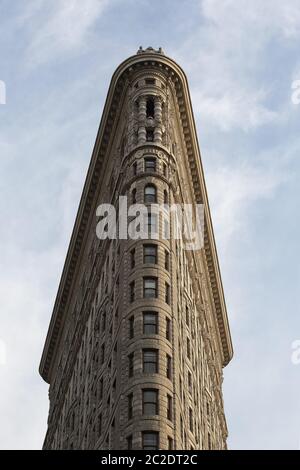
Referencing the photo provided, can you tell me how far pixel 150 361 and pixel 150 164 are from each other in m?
25.6

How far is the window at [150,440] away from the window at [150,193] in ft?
87.2

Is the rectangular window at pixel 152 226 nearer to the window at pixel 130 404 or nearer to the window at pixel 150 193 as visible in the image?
the window at pixel 150 193

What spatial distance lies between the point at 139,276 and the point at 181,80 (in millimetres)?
32748

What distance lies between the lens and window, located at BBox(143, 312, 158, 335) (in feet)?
252

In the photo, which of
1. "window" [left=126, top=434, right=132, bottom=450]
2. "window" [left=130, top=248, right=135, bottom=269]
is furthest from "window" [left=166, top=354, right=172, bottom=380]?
"window" [left=130, top=248, right=135, bottom=269]

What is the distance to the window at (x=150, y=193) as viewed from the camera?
290 feet

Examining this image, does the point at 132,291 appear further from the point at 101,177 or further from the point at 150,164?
the point at 101,177

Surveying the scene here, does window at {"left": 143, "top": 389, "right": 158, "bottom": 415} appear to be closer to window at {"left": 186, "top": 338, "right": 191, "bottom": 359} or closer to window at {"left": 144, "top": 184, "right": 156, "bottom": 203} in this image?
window at {"left": 186, "top": 338, "right": 191, "bottom": 359}

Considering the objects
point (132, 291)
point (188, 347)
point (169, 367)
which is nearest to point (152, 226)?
point (132, 291)

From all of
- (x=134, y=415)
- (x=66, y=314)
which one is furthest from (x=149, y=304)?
(x=66, y=314)

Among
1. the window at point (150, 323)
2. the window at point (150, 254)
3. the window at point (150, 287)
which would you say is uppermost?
the window at point (150, 254)

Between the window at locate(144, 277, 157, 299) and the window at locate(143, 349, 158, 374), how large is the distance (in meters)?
6.06

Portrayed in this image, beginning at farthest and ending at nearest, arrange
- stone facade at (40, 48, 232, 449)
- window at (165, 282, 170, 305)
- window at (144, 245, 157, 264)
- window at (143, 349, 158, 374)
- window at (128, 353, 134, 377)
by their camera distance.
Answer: window at (144, 245, 157, 264) → window at (165, 282, 170, 305) → window at (128, 353, 134, 377) → stone facade at (40, 48, 232, 449) → window at (143, 349, 158, 374)

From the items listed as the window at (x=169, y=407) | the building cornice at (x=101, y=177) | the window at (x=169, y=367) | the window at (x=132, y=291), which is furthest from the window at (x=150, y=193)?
the window at (x=169, y=407)
